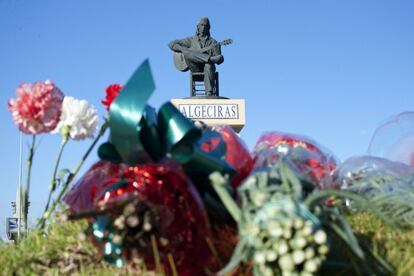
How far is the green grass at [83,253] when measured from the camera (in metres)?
0.83

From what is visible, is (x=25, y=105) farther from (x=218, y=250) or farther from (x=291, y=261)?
(x=291, y=261)

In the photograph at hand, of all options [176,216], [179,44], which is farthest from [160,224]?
[179,44]

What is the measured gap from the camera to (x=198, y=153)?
2.69 feet

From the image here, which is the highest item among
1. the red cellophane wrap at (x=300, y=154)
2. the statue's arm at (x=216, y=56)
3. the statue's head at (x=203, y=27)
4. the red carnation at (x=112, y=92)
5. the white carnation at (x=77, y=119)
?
the statue's head at (x=203, y=27)

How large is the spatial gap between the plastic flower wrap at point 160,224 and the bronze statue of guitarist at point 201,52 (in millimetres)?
9763

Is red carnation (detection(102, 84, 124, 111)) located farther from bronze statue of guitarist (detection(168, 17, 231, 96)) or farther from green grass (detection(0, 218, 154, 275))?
bronze statue of guitarist (detection(168, 17, 231, 96))

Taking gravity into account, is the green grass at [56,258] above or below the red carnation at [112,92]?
below

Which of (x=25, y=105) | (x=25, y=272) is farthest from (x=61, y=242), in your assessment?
(x=25, y=105)

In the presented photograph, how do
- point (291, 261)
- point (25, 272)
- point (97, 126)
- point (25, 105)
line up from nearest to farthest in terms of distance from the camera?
point (291, 261) < point (25, 272) < point (25, 105) < point (97, 126)

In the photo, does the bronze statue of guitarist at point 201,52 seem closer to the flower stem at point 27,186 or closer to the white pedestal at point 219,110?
the white pedestal at point 219,110

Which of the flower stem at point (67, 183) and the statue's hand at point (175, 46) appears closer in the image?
the flower stem at point (67, 183)

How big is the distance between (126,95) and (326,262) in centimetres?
38

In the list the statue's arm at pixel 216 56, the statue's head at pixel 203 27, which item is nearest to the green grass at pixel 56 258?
the statue's arm at pixel 216 56

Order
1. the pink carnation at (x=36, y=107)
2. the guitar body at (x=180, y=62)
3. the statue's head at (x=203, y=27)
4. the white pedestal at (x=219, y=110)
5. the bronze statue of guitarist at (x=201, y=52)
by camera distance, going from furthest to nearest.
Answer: the guitar body at (x=180, y=62) → the statue's head at (x=203, y=27) → the bronze statue of guitarist at (x=201, y=52) → the white pedestal at (x=219, y=110) → the pink carnation at (x=36, y=107)
